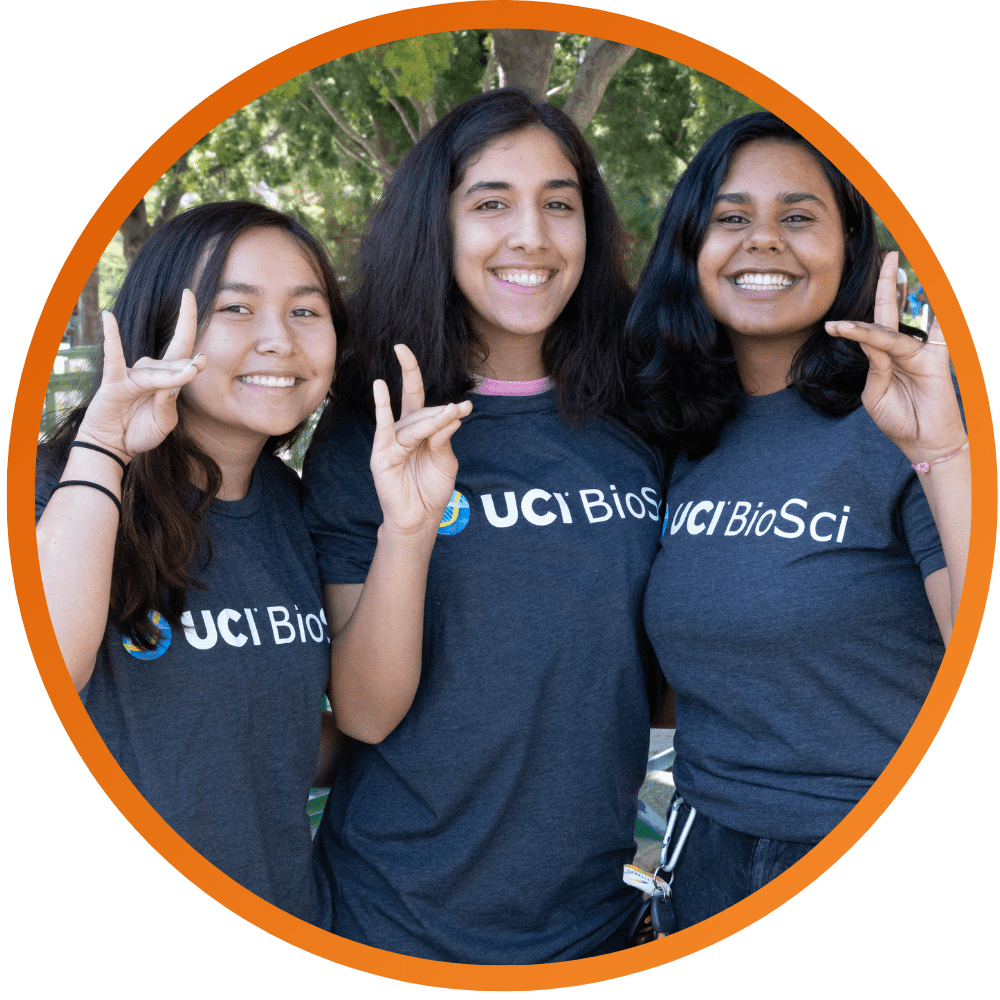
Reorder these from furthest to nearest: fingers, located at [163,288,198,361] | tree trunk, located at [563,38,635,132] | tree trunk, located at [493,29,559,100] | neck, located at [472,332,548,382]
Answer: tree trunk, located at [563,38,635,132]
tree trunk, located at [493,29,559,100]
neck, located at [472,332,548,382]
fingers, located at [163,288,198,361]

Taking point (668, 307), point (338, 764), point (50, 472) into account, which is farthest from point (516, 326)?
point (338, 764)

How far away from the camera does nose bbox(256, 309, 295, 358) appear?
1.96 meters

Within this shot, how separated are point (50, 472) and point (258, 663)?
59 centimetres

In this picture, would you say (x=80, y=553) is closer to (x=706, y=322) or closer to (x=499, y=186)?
(x=499, y=186)

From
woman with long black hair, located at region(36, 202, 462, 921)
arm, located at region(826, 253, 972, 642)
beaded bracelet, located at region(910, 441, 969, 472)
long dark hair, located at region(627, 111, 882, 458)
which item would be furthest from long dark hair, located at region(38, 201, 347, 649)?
beaded bracelet, located at region(910, 441, 969, 472)

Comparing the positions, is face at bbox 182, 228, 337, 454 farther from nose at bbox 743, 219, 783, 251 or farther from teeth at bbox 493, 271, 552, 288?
nose at bbox 743, 219, 783, 251

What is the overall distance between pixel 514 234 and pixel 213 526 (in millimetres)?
992

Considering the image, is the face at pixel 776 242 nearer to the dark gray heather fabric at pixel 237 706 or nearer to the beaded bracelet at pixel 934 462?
the beaded bracelet at pixel 934 462

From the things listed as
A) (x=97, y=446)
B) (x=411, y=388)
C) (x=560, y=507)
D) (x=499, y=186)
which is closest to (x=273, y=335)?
(x=411, y=388)

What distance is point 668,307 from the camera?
2.40 meters

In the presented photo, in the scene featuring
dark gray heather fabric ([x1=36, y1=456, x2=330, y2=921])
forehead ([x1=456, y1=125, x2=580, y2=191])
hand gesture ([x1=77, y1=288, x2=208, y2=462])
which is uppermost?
forehead ([x1=456, y1=125, x2=580, y2=191])

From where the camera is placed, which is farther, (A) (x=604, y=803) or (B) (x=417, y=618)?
(A) (x=604, y=803)

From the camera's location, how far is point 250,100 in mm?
1907

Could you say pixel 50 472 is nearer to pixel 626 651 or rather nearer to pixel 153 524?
pixel 153 524
